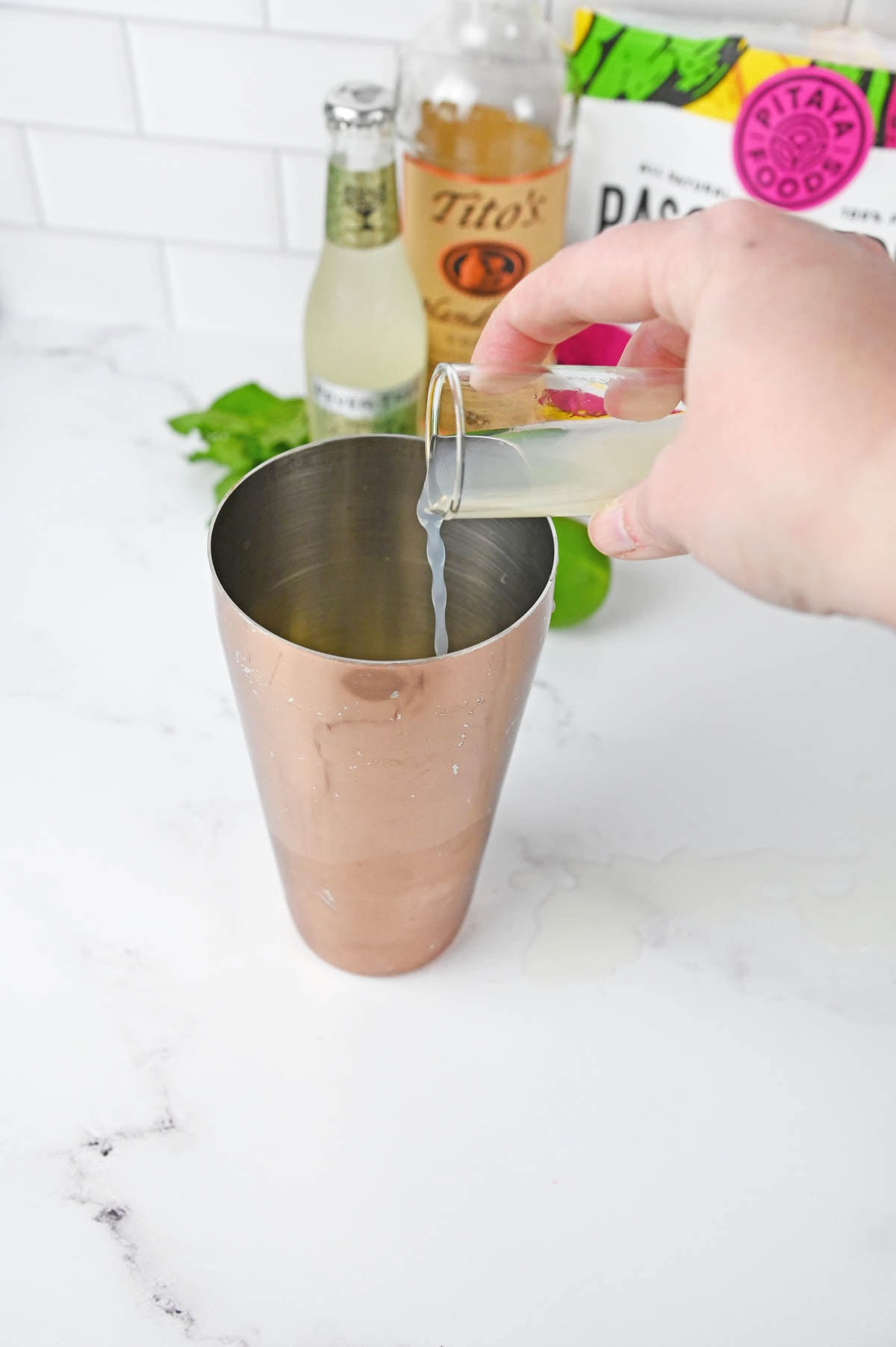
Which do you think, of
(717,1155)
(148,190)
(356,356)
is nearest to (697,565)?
(356,356)

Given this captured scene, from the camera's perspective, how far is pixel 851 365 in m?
0.35

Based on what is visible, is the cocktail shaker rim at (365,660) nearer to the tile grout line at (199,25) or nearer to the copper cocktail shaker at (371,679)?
the copper cocktail shaker at (371,679)

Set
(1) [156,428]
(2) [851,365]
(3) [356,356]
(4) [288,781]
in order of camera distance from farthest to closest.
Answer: (1) [156,428], (3) [356,356], (4) [288,781], (2) [851,365]

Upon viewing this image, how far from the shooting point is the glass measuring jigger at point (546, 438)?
455 millimetres

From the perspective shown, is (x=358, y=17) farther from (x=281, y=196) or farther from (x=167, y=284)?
(x=167, y=284)

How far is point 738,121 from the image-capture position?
772 mm

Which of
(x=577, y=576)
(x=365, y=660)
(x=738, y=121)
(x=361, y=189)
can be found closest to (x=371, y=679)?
(x=365, y=660)

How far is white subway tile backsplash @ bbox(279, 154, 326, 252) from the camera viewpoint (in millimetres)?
900

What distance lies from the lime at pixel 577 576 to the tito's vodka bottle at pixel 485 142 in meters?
0.19

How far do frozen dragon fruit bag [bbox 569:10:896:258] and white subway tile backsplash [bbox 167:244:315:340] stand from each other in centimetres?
27

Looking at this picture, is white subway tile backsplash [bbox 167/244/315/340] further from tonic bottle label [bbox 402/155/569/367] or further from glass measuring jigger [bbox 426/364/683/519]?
glass measuring jigger [bbox 426/364/683/519]

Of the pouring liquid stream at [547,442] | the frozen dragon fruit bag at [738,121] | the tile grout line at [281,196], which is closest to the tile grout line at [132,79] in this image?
the tile grout line at [281,196]

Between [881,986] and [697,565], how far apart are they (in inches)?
12.9

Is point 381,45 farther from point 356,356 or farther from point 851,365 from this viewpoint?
point 851,365
